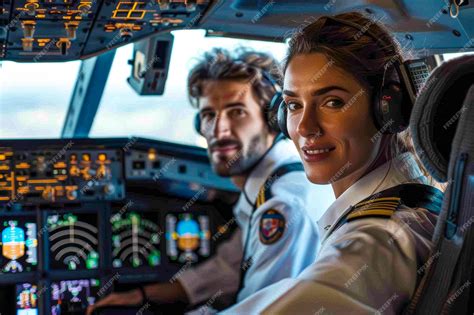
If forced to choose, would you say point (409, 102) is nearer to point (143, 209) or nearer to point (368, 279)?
point (368, 279)

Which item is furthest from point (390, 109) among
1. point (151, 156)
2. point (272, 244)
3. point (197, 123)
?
point (151, 156)

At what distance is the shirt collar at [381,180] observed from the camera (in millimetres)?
1918

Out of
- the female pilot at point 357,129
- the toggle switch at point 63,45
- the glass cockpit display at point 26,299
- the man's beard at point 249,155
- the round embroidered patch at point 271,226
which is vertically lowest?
the glass cockpit display at point 26,299

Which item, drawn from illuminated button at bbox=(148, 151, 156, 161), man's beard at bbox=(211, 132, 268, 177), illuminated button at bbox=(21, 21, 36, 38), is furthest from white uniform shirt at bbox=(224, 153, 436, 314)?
illuminated button at bbox=(148, 151, 156, 161)

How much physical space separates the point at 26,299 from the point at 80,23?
153 cm

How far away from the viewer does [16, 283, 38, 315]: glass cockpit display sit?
4.69 meters

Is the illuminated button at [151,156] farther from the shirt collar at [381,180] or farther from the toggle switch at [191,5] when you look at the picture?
the shirt collar at [381,180]

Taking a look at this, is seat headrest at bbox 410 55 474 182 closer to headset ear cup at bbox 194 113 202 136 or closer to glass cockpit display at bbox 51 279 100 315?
headset ear cup at bbox 194 113 202 136

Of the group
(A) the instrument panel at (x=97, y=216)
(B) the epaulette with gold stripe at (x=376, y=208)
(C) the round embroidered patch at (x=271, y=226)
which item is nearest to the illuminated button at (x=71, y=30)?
(A) the instrument panel at (x=97, y=216)

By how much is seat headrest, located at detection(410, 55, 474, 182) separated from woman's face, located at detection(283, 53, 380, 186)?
29 cm

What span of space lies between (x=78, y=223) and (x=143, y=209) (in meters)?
0.37

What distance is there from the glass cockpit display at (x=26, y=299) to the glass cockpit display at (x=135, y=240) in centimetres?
45

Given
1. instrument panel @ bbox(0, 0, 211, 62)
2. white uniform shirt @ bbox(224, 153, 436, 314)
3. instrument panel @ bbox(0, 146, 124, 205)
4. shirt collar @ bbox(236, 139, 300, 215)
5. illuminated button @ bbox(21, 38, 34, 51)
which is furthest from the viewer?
instrument panel @ bbox(0, 146, 124, 205)

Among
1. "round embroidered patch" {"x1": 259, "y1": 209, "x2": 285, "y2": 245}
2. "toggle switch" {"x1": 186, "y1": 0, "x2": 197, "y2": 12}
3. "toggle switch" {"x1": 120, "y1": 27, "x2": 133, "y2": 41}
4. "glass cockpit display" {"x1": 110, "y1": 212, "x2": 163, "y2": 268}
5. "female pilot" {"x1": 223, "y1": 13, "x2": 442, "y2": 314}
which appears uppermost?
"toggle switch" {"x1": 186, "y1": 0, "x2": 197, "y2": 12}
